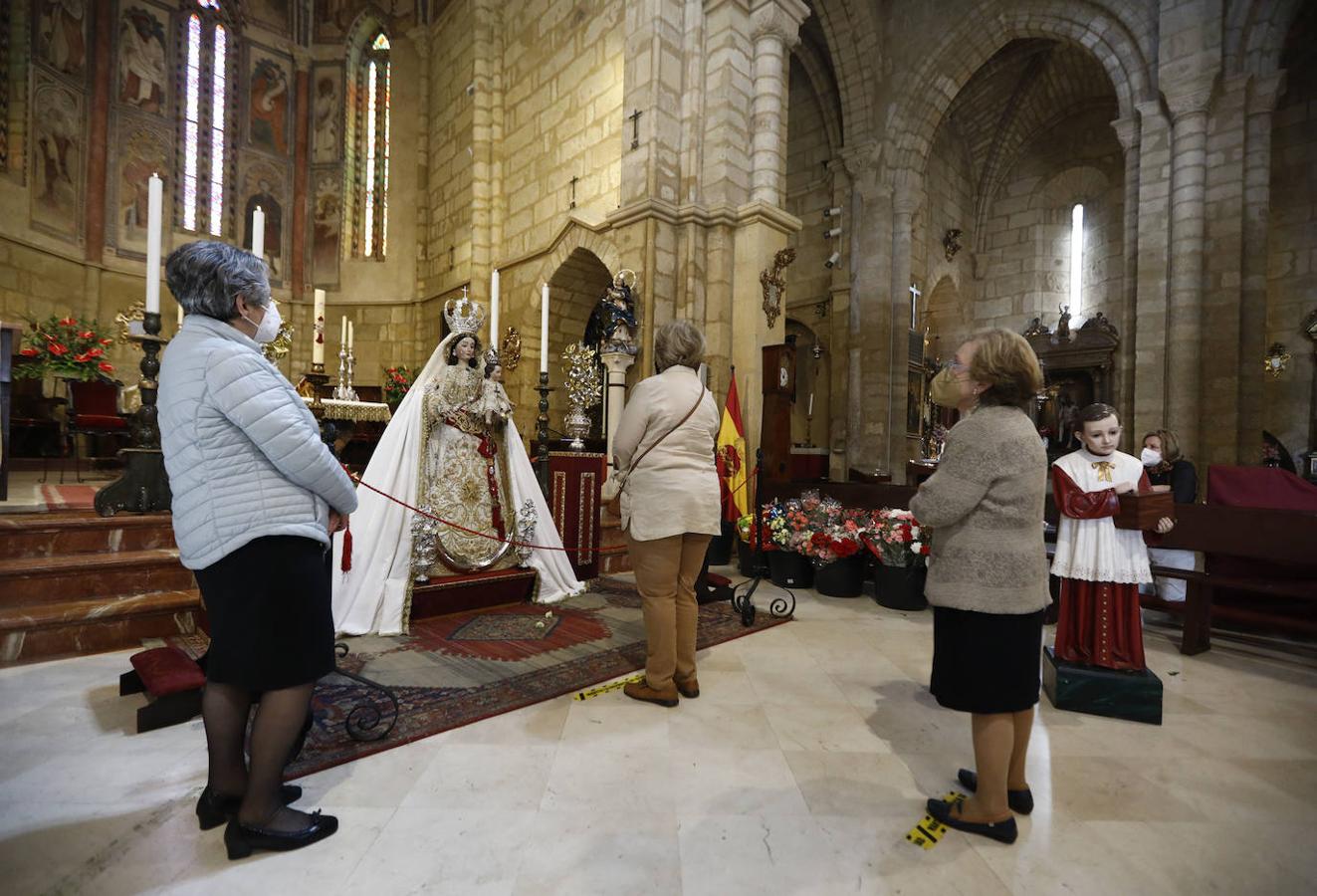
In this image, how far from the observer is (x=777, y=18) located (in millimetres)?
7492

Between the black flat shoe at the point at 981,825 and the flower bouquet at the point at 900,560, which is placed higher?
the flower bouquet at the point at 900,560

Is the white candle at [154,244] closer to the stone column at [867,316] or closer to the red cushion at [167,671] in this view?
the red cushion at [167,671]

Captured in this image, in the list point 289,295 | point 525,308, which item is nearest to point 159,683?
point 525,308

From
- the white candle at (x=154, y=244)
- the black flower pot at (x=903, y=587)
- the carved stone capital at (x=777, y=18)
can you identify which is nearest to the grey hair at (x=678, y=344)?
the white candle at (x=154, y=244)

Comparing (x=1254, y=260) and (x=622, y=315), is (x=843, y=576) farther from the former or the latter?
(x=1254, y=260)

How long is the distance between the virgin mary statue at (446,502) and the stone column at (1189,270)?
906 centimetres

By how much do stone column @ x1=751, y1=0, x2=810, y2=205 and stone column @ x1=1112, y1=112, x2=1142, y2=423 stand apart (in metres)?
5.90

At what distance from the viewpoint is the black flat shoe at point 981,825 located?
185cm

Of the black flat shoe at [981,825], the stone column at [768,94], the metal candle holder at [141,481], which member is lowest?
the black flat shoe at [981,825]

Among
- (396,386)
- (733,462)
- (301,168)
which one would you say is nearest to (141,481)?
(733,462)

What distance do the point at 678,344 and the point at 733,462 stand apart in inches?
113

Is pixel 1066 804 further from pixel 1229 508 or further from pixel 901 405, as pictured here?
pixel 901 405

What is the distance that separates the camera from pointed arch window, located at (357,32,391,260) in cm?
1416

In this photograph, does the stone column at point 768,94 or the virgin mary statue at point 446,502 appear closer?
the virgin mary statue at point 446,502
